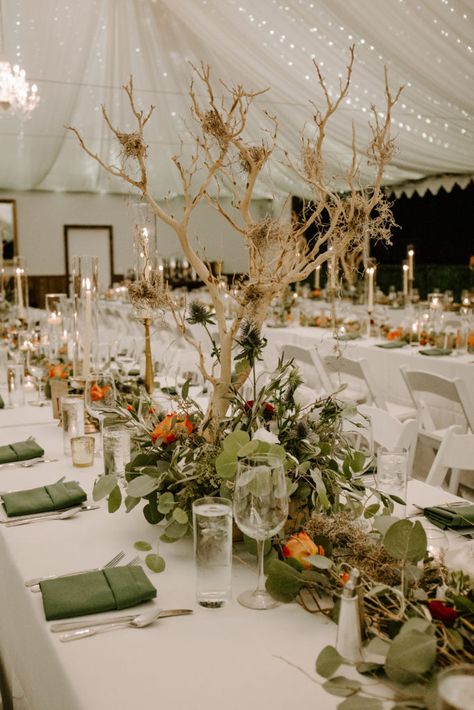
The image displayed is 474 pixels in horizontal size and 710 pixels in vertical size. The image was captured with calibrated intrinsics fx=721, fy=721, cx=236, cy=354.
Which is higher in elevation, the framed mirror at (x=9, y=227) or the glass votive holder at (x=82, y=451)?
the framed mirror at (x=9, y=227)

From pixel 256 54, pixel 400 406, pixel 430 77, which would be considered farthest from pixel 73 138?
pixel 400 406

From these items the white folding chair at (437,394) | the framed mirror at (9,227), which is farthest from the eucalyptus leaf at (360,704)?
the framed mirror at (9,227)

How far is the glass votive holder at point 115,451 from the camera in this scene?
2.02m

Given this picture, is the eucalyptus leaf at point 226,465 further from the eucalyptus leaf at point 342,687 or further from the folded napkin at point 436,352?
the folded napkin at point 436,352

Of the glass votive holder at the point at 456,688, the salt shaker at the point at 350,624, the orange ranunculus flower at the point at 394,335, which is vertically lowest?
the salt shaker at the point at 350,624

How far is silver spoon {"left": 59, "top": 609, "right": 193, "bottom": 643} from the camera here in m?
1.21

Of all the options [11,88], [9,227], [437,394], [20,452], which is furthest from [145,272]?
[9,227]

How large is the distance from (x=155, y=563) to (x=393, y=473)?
656 mm

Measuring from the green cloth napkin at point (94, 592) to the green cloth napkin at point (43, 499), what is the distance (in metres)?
0.47

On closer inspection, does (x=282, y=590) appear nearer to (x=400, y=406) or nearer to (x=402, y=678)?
(x=402, y=678)

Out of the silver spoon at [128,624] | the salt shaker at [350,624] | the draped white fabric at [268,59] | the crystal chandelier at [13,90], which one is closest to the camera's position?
the salt shaker at [350,624]

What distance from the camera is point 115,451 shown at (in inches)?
80.1

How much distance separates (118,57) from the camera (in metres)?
7.93

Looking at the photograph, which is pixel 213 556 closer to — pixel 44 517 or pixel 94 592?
pixel 94 592
